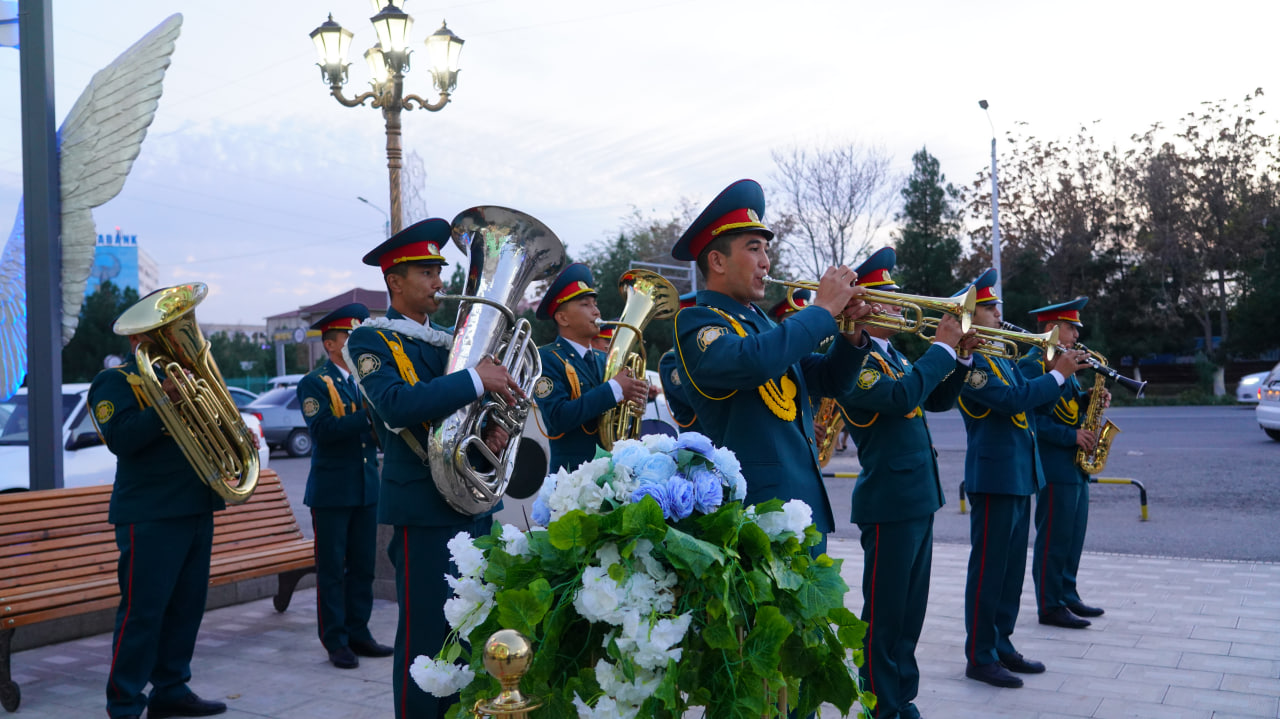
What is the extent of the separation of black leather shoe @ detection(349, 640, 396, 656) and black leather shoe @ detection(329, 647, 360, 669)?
0.57ft

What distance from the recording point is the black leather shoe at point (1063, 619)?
230 inches

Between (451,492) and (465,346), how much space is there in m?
0.55

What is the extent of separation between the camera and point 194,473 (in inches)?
179

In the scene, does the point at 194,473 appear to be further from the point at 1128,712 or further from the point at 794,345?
the point at 1128,712

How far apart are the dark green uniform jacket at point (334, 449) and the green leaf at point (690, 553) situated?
4119 millimetres

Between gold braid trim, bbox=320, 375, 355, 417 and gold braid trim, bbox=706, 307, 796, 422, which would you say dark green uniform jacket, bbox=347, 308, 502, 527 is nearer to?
gold braid trim, bbox=706, 307, 796, 422

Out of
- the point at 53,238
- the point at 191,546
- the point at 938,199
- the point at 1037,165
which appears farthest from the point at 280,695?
the point at 1037,165

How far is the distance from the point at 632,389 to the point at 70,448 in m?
6.68

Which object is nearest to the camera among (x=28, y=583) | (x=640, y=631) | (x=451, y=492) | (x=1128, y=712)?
(x=640, y=631)

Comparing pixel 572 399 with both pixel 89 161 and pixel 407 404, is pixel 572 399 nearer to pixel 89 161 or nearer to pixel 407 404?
pixel 407 404

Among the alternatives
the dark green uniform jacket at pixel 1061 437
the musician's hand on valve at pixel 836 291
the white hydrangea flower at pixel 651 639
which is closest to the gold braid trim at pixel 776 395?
the musician's hand on valve at pixel 836 291

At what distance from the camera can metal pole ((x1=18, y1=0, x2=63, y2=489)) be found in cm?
591

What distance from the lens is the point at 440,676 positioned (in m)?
1.93

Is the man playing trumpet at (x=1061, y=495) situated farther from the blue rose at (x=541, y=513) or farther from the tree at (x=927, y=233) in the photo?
the tree at (x=927, y=233)
